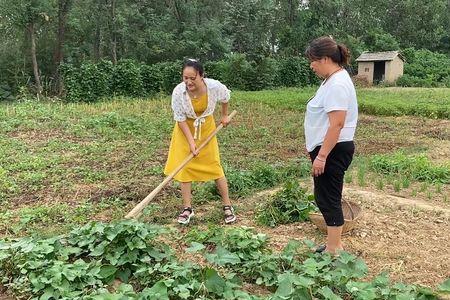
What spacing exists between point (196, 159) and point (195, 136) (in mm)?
201

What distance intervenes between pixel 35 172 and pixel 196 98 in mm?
2868

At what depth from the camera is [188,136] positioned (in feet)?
14.0

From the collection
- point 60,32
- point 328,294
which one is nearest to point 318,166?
point 328,294

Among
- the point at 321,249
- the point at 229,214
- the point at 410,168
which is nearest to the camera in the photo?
the point at 321,249

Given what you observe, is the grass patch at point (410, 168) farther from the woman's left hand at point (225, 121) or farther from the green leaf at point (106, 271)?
the green leaf at point (106, 271)

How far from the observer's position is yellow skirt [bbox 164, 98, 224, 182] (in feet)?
14.4

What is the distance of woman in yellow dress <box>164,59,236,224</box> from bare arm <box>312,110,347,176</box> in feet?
4.37

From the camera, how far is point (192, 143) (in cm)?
425

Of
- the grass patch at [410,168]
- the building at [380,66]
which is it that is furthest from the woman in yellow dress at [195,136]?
the building at [380,66]

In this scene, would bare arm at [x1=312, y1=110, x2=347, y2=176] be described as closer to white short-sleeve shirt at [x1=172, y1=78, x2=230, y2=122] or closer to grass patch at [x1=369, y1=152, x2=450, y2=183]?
white short-sleeve shirt at [x1=172, y1=78, x2=230, y2=122]

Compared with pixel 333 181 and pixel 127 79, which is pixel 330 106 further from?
pixel 127 79

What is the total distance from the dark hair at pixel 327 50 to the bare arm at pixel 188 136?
4.54 ft

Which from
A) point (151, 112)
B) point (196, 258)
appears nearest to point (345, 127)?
point (196, 258)

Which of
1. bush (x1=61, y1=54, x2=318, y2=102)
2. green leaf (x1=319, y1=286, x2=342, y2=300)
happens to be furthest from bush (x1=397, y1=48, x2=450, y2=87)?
green leaf (x1=319, y1=286, x2=342, y2=300)
